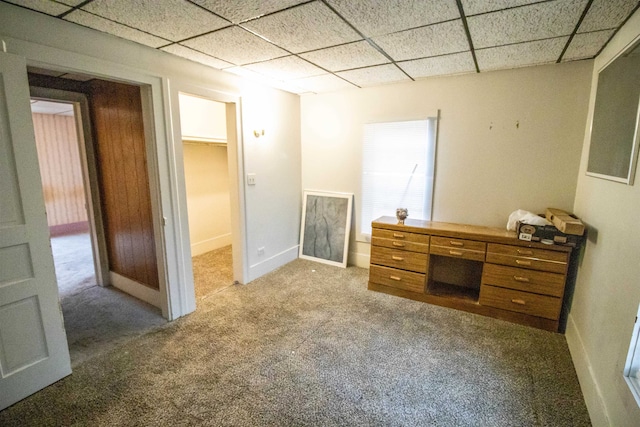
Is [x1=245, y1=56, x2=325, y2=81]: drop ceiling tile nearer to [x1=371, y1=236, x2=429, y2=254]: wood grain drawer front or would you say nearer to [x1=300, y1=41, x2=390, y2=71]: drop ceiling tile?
[x1=300, y1=41, x2=390, y2=71]: drop ceiling tile

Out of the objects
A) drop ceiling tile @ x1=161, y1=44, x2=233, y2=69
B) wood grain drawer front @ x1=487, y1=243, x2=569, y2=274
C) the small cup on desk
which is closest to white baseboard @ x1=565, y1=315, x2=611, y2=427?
wood grain drawer front @ x1=487, y1=243, x2=569, y2=274

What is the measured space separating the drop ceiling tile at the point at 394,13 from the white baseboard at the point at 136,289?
9.61 ft

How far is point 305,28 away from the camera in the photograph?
6.50 ft

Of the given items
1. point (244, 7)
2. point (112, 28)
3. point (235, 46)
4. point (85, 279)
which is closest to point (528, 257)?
point (244, 7)

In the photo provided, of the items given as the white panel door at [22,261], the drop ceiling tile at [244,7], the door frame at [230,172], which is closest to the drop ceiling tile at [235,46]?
the drop ceiling tile at [244,7]

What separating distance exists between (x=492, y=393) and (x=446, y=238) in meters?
1.42

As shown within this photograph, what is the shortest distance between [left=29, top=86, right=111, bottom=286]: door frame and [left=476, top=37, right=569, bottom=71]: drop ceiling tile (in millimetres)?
3783

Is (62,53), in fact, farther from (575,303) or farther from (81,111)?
(575,303)

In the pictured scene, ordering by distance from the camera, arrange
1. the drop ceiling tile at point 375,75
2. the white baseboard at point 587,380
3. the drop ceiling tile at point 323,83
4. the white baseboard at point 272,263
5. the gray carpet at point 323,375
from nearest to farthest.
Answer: the white baseboard at point 587,380 → the gray carpet at point 323,375 → the drop ceiling tile at point 375,75 → the drop ceiling tile at point 323,83 → the white baseboard at point 272,263

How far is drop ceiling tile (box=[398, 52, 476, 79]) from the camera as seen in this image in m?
2.60

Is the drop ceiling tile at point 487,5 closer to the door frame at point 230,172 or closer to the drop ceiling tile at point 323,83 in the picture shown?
the drop ceiling tile at point 323,83

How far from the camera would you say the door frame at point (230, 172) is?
2.62 m

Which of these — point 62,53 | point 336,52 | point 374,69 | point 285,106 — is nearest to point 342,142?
point 285,106

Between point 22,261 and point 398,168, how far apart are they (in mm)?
3413
